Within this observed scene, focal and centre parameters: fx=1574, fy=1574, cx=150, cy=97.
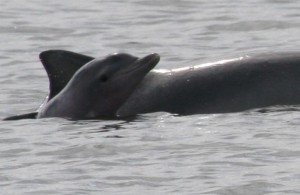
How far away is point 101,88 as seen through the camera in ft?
56.5

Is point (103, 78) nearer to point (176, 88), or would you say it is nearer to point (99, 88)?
point (99, 88)

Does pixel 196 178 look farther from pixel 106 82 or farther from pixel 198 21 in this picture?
pixel 198 21

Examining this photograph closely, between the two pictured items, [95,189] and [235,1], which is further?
[235,1]

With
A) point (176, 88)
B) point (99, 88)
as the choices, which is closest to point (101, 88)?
point (99, 88)

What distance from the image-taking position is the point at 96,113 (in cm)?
1717

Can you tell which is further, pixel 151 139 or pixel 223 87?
pixel 223 87

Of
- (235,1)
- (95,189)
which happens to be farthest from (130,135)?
(235,1)

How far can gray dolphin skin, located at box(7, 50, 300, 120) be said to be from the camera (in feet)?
55.0

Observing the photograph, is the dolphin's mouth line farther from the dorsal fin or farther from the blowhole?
the dorsal fin

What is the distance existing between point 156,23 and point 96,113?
762 centimetres

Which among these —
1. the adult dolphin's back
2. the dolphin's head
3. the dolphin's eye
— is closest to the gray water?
the adult dolphin's back

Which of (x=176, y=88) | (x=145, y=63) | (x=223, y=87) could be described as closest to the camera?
(x=223, y=87)

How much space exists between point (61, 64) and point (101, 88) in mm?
725

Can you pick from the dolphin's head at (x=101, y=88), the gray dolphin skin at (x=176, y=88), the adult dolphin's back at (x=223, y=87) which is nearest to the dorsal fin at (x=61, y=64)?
the gray dolphin skin at (x=176, y=88)
